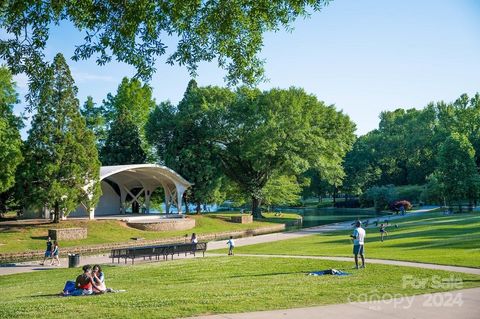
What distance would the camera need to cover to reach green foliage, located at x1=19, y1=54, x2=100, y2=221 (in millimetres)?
38312

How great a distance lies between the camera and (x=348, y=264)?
17.9 metres

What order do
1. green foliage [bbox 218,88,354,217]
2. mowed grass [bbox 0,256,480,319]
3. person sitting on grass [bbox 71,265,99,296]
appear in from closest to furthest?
mowed grass [bbox 0,256,480,319]
person sitting on grass [bbox 71,265,99,296]
green foliage [bbox 218,88,354,217]

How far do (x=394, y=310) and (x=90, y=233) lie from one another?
33.4 m

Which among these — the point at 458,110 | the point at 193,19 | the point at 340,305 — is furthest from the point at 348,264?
the point at 458,110

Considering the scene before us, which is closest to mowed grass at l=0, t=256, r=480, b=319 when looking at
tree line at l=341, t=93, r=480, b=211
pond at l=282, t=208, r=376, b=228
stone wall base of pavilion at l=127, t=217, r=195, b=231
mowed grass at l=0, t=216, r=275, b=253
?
mowed grass at l=0, t=216, r=275, b=253

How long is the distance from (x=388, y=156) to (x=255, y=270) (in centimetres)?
9238

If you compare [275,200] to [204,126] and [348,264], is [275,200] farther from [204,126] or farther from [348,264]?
[348,264]

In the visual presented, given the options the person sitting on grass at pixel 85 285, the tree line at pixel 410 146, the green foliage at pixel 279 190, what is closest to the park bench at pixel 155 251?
the person sitting on grass at pixel 85 285

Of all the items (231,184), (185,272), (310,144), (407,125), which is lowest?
(185,272)

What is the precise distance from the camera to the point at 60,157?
128 feet

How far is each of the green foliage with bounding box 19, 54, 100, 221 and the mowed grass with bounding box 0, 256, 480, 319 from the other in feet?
65.9

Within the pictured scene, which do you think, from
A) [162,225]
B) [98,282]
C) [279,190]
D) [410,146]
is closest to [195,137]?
[279,190]

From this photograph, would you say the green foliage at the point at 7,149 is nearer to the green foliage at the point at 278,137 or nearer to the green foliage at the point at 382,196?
the green foliage at the point at 278,137

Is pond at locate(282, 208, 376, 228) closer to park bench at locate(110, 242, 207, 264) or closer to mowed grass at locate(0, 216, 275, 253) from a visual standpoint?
mowed grass at locate(0, 216, 275, 253)
